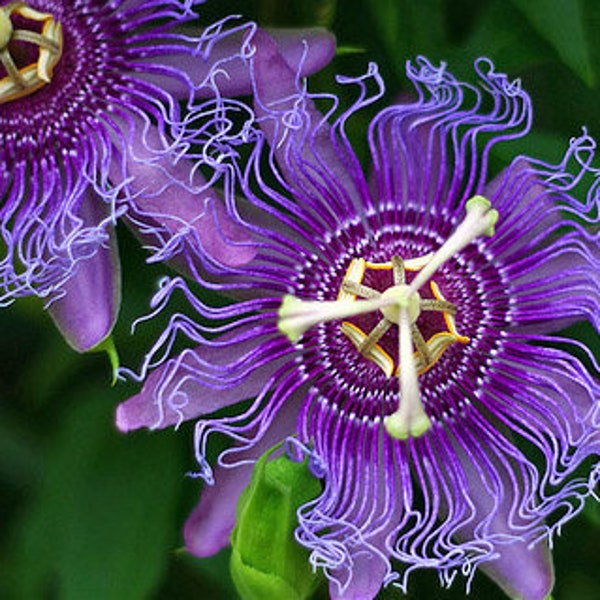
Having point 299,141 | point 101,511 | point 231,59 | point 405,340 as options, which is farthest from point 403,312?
point 101,511

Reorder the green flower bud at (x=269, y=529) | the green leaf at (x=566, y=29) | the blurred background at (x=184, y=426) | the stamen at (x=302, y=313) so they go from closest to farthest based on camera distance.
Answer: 1. the green flower bud at (x=269, y=529)
2. the stamen at (x=302, y=313)
3. the green leaf at (x=566, y=29)
4. the blurred background at (x=184, y=426)

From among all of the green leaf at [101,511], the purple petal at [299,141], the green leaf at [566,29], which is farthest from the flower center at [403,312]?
the green leaf at [101,511]

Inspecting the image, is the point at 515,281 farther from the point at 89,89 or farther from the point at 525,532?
the point at 89,89

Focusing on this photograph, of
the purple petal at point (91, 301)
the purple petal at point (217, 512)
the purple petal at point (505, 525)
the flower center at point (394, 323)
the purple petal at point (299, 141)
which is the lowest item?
the purple petal at point (505, 525)

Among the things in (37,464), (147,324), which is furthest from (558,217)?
(37,464)

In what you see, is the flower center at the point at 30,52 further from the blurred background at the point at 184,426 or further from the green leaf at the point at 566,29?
→ the green leaf at the point at 566,29

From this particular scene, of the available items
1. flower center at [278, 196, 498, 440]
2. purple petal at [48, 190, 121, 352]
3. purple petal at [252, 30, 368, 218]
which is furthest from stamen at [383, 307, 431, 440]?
purple petal at [48, 190, 121, 352]

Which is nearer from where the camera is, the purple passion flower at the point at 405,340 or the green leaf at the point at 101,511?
the purple passion flower at the point at 405,340

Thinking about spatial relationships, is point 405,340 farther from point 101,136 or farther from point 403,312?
point 101,136
